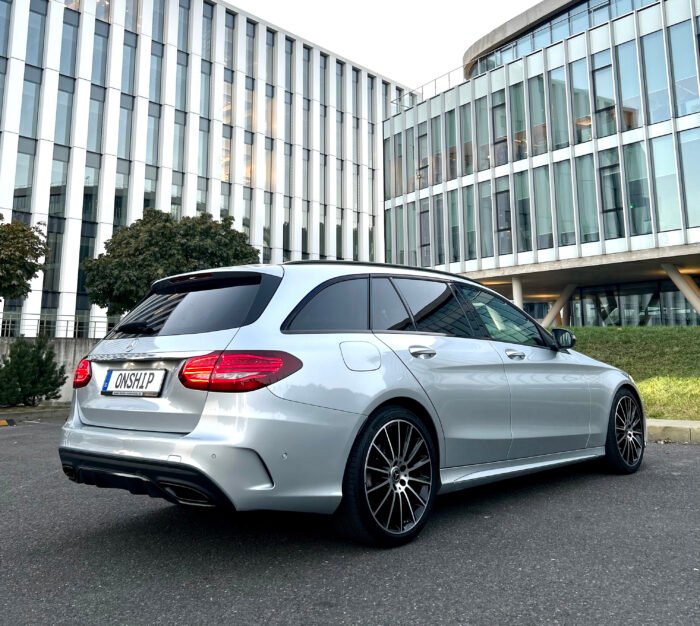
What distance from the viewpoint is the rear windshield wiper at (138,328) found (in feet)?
11.2

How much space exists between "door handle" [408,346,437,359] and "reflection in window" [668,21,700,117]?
21139mm

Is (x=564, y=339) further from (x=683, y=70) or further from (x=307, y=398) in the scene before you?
(x=683, y=70)

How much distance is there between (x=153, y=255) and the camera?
1986 cm

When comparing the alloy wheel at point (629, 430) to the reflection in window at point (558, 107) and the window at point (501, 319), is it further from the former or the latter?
the reflection in window at point (558, 107)

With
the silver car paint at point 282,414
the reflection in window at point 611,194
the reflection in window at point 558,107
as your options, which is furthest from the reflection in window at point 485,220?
the silver car paint at point 282,414

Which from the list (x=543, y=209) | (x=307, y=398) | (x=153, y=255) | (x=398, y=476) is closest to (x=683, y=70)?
(x=543, y=209)

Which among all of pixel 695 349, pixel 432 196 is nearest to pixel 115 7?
pixel 432 196

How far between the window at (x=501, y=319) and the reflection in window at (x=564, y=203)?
66.0 feet

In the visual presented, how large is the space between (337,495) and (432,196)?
26.9 meters

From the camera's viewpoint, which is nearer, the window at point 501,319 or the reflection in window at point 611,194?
the window at point 501,319

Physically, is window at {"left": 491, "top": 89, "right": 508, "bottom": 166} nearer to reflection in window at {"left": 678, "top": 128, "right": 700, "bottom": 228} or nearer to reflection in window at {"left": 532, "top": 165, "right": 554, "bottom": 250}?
reflection in window at {"left": 532, "top": 165, "right": 554, "bottom": 250}

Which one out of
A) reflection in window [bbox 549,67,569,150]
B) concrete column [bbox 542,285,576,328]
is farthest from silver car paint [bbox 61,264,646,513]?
concrete column [bbox 542,285,576,328]

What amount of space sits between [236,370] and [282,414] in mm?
307

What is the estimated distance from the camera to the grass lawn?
30.6 feet
